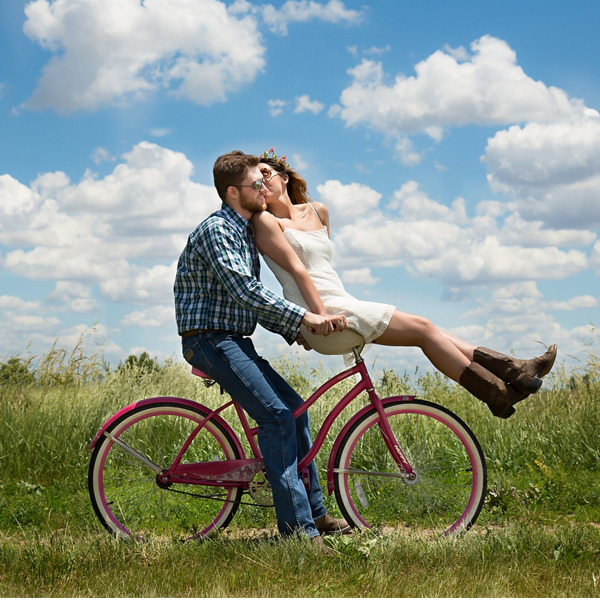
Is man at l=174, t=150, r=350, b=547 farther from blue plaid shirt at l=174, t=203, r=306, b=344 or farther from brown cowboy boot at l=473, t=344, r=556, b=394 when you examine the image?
brown cowboy boot at l=473, t=344, r=556, b=394

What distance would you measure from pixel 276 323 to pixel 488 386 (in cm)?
133

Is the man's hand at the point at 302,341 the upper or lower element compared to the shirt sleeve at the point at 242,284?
lower

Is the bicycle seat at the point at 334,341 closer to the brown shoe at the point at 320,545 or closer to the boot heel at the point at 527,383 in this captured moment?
the boot heel at the point at 527,383

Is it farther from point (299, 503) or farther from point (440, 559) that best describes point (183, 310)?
point (440, 559)

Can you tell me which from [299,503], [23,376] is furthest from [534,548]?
[23,376]

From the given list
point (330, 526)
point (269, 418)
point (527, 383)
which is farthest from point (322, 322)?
point (330, 526)

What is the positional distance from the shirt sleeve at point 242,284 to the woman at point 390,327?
18 cm

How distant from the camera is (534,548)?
14.0 feet

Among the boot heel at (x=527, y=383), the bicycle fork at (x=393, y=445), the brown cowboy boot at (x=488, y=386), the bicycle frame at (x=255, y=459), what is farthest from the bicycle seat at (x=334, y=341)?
the boot heel at (x=527, y=383)

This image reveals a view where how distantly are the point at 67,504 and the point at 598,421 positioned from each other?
4820 mm

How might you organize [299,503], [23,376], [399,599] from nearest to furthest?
[399,599]
[299,503]
[23,376]

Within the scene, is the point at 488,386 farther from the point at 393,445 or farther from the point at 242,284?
the point at 242,284

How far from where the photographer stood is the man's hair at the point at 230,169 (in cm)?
460

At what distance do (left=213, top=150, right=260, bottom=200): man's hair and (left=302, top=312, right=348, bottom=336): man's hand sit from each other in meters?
0.98
